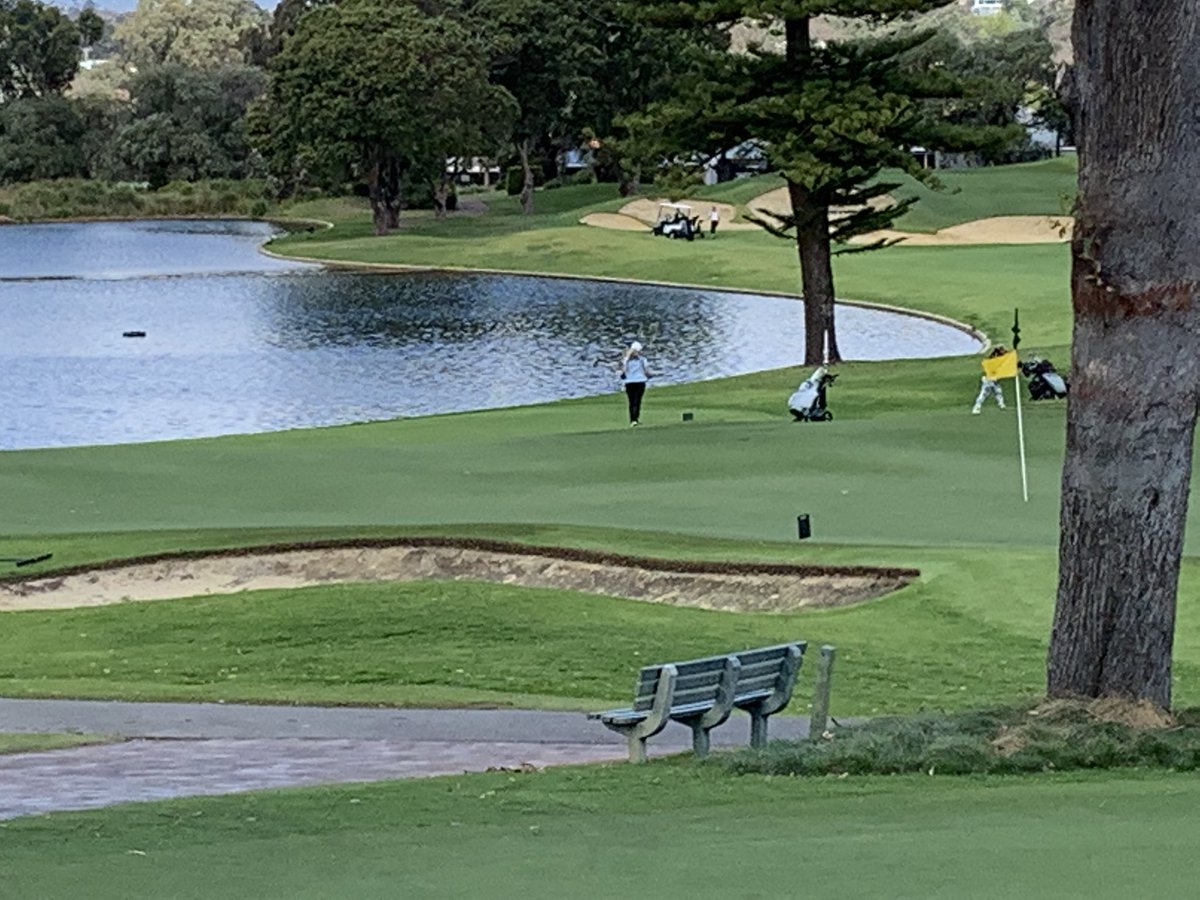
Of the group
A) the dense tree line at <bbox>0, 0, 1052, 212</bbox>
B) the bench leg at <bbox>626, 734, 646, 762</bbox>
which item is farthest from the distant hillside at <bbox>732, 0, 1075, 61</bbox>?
the bench leg at <bbox>626, 734, 646, 762</bbox>

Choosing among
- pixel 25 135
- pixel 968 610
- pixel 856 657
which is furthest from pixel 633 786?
pixel 25 135

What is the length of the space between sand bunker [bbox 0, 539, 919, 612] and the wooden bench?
5.89 metres

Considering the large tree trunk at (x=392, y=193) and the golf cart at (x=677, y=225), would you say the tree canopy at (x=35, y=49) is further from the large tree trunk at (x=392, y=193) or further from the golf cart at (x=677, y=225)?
the golf cart at (x=677, y=225)

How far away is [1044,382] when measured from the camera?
1427 inches

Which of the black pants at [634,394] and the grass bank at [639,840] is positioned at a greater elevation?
the grass bank at [639,840]

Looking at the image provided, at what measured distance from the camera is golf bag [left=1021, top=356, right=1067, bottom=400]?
118 ft

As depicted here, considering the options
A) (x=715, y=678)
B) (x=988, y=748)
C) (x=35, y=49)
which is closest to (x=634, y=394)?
(x=715, y=678)

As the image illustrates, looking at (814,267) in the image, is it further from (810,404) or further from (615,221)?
(615,221)

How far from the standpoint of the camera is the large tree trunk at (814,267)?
1843 inches

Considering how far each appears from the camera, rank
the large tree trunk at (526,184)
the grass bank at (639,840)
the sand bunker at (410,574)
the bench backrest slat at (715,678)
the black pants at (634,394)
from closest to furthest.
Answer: the grass bank at (639,840)
the bench backrest slat at (715,678)
the sand bunker at (410,574)
the black pants at (634,394)
the large tree trunk at (526,184)

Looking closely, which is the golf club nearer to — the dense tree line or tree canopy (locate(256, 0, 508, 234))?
the dense tree line

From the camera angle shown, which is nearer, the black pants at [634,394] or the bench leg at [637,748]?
the bench leg at [637,748]

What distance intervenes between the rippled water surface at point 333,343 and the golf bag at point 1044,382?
51.3 ft

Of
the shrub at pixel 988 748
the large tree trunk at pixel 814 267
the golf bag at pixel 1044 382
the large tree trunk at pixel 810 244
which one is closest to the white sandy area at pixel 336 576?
the shrub at pixel 988 748
